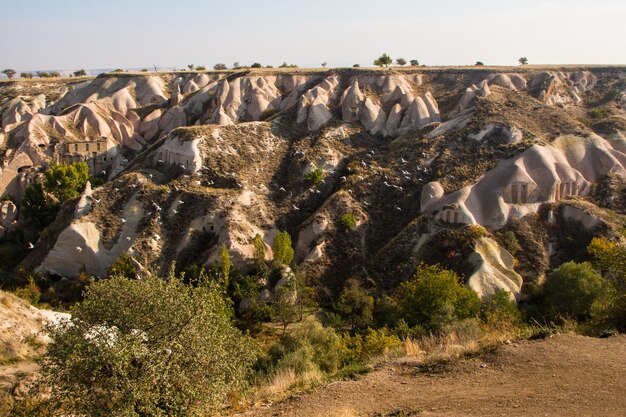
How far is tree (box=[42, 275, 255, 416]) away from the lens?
37.2 ft

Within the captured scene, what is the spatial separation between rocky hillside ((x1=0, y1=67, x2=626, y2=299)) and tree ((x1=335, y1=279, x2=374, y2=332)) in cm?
287

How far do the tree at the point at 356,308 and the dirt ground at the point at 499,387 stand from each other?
525 inches

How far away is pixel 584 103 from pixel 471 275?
109 ft

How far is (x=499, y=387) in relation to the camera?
1249 centimetres

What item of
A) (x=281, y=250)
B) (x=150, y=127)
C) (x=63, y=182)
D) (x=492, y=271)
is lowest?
(x=492, y=271)

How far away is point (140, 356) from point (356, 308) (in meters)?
18.9

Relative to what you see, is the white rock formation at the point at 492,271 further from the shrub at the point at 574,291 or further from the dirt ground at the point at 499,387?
the dirt ground at the point at 499,387

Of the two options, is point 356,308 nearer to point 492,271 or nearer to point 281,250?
point 281,250

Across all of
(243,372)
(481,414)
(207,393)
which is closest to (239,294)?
(243,372)

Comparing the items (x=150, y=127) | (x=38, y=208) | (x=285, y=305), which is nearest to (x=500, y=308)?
(x=285, y=305)

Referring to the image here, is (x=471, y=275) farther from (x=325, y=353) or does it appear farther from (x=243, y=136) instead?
(x=243, y=136)

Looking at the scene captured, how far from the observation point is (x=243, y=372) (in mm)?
14031

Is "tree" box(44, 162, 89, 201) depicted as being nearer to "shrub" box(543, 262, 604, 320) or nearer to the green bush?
the green bush

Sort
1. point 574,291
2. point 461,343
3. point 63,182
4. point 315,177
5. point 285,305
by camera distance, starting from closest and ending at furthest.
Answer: point 461,343, point 574,291, point 285,305, point 315,177, point 63,182
